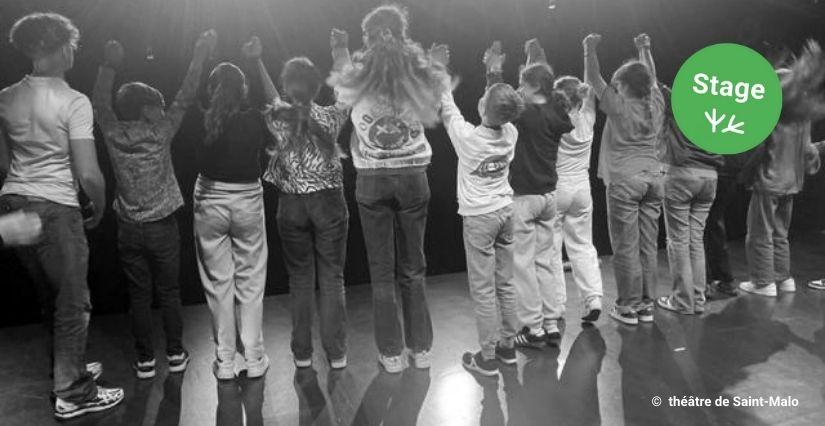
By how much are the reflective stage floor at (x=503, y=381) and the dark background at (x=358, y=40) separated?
2.22 ft

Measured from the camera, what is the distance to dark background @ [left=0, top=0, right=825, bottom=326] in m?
3.96

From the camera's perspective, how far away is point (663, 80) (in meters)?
5.88

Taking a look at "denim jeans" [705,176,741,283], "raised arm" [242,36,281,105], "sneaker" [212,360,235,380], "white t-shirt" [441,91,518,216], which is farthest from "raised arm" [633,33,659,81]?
"sneaker" [212,360,235,380]

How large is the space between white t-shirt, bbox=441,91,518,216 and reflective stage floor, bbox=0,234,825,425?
34.5 inches

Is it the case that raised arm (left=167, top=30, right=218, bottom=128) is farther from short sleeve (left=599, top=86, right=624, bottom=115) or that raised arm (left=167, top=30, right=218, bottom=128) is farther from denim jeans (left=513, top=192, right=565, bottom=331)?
short sleeve (left=599, top=86, right=624, bottom=115)

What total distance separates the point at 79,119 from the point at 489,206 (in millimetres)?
1905

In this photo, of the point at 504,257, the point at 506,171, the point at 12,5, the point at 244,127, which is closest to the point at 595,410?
the point at 504,257

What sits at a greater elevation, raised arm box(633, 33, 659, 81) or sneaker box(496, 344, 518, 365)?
raised arm box(633, 33, 659, 81)

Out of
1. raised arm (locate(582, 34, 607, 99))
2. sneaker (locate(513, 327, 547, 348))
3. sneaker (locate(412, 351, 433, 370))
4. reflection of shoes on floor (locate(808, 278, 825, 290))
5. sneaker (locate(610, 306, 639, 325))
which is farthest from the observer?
reflection of shoes on floor (locate(808, 278, 825, 290))

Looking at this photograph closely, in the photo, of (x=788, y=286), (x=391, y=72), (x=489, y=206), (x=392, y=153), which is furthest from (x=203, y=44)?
(x=788, y=286)

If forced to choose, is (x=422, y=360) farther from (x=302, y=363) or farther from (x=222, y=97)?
(x=222, y=97)

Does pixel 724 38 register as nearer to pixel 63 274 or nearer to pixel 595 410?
pixel 595 410

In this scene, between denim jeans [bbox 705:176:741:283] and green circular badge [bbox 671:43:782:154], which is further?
denim jeans [bbox 705:176:741:283]

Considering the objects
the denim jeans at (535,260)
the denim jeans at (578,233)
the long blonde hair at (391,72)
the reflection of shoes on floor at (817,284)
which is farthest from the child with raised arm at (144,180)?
the reflection of shoes on floor at (817,284)
